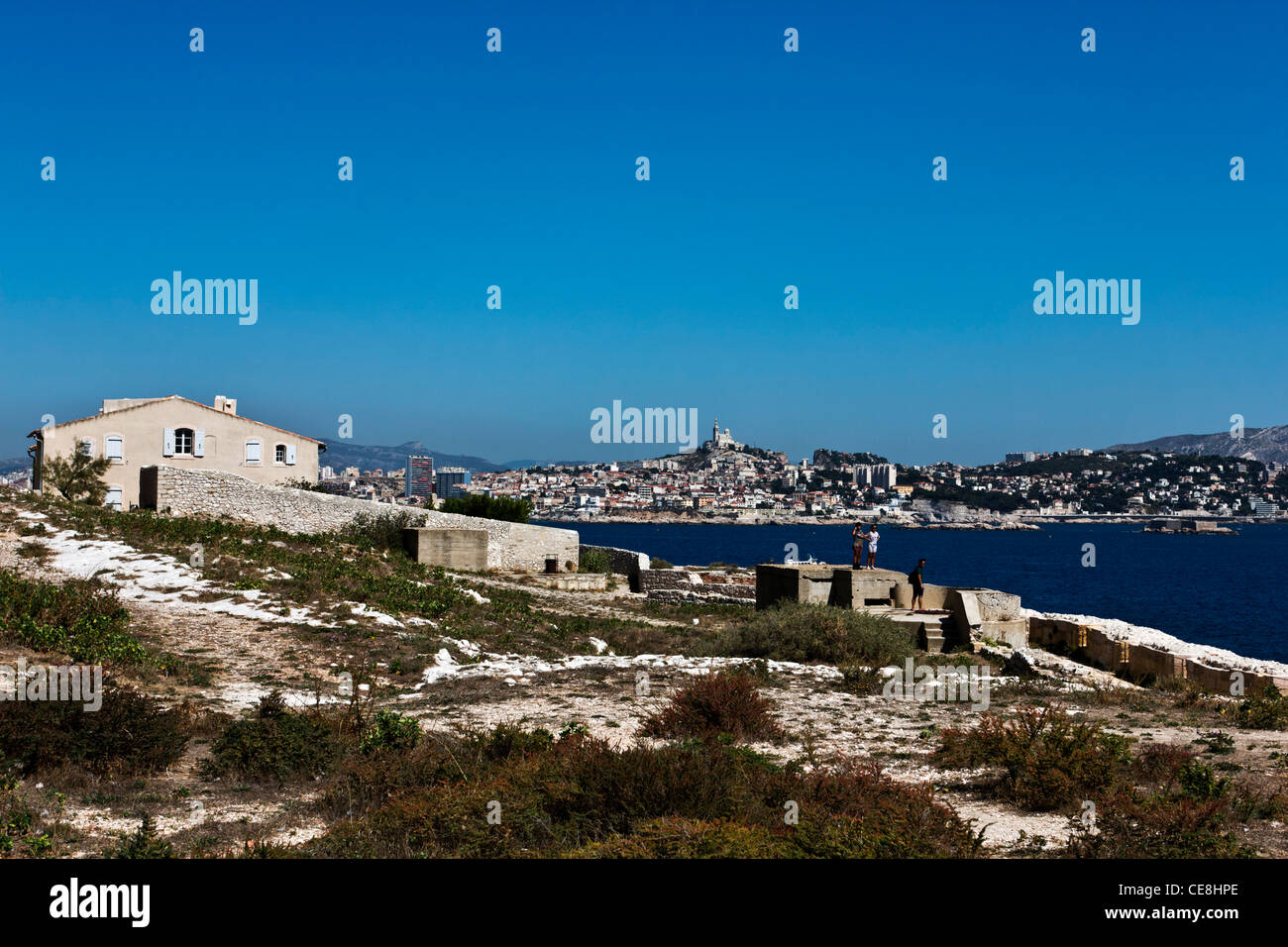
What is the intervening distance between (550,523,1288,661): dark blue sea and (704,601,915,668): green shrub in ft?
99.9

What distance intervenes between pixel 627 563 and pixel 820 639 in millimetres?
24481

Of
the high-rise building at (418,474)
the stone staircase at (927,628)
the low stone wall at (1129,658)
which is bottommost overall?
the low stone wall at (1129,658)

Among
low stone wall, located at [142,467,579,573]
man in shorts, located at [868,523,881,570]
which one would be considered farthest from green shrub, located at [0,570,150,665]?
low stone wall, located at [142,467,579,573]

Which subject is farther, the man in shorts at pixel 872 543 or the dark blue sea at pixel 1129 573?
the dark blue sea at pixel 1129 573

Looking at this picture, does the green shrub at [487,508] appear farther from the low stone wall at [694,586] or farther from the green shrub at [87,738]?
the green shrub at [87,738]

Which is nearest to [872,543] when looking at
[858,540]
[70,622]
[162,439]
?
[858,540]

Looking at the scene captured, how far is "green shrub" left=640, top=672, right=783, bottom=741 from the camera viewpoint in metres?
10.5

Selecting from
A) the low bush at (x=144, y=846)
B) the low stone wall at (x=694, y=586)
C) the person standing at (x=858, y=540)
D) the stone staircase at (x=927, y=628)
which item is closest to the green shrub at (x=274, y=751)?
the low bush at (x=144, y=846)

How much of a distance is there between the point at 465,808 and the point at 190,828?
2094mm

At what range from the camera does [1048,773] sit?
8.02 metres

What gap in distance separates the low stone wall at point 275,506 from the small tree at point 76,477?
3369 mm

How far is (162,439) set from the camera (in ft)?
136

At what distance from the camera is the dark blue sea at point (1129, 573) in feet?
171
